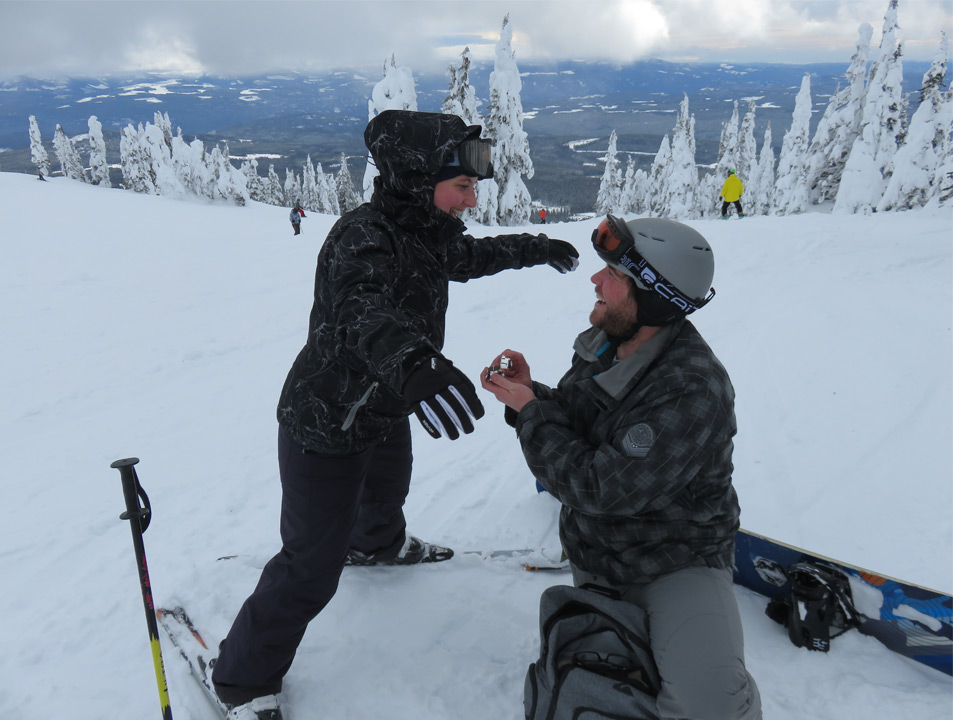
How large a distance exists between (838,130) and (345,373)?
40.5m

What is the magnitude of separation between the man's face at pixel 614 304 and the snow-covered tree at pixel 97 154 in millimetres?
65629

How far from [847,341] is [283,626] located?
7445mm

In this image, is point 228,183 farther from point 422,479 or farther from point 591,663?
point 591,663

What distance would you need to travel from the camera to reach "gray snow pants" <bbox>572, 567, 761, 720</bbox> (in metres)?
2.12

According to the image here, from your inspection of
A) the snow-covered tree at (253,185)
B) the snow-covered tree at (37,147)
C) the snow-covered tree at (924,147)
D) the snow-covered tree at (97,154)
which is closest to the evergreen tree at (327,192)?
the snow-covered tree at (253,185)

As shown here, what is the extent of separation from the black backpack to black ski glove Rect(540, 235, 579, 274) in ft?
6.92

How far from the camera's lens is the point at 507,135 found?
29500 millimetres

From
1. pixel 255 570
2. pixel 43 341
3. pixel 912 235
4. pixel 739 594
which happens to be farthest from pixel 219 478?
pixel 912 235

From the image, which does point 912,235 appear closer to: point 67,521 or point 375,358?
point 375,358

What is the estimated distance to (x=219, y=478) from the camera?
4840mm

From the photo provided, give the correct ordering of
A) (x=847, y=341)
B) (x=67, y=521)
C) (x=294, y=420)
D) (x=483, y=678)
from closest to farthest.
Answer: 1. (x=294, y=420)
2. (x=483, y=678)
3. (x=67, y=521)
4. (x=847, y=341)

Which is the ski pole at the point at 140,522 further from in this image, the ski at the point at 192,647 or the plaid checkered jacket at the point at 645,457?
the plaid checkered jacket at the point at 645,457

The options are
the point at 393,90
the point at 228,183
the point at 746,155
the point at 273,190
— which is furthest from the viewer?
the point at 273,190

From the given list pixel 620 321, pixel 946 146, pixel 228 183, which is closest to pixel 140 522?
pixel 620 321
